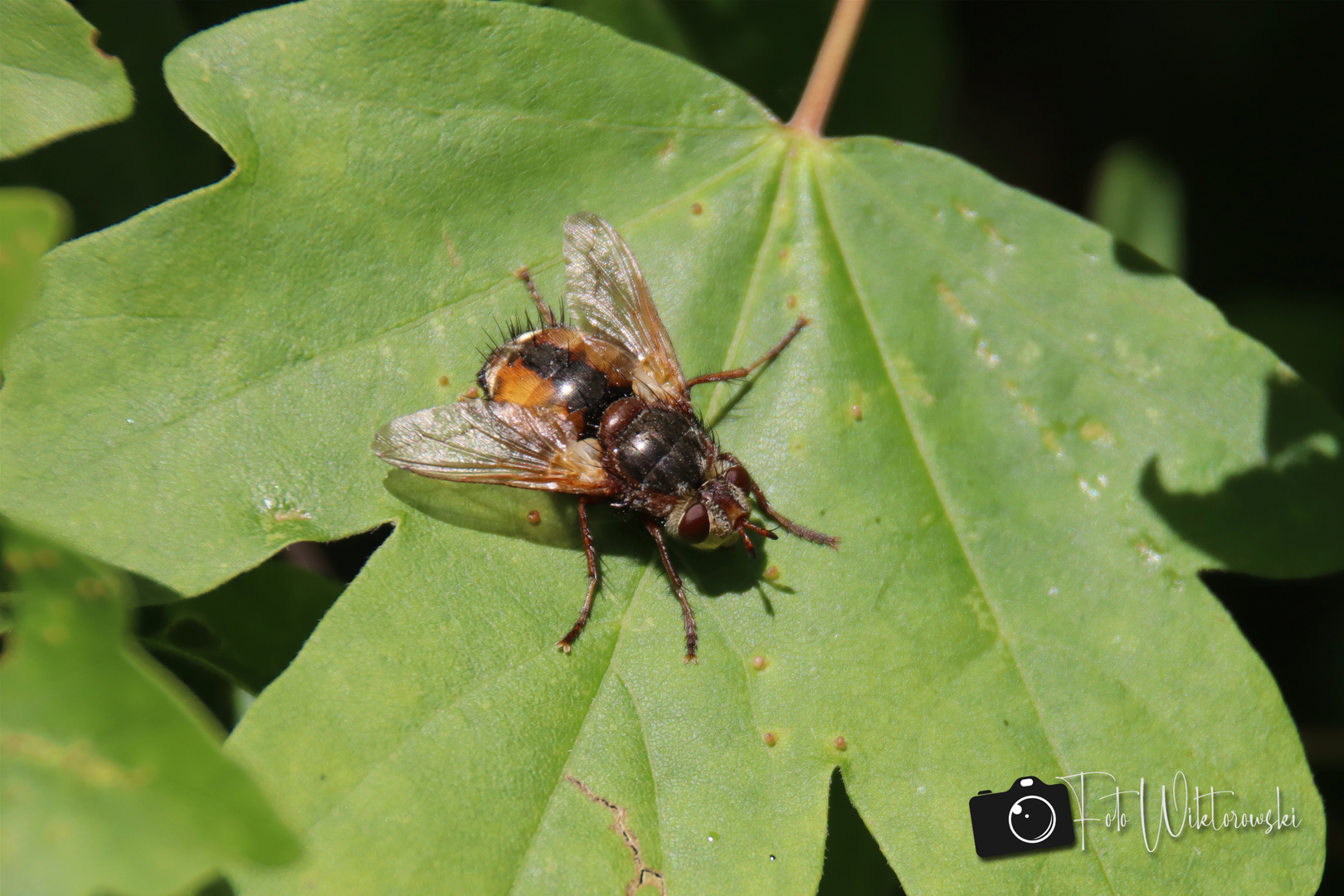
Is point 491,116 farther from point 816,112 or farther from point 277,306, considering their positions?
point 816,112

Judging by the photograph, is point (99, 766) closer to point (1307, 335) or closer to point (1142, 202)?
point (1142, 202)

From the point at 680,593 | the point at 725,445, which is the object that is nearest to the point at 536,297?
the point at 725,445

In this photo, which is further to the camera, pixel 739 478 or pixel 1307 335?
pixel 1307 335

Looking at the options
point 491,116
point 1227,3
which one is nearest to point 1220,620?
point 491,116

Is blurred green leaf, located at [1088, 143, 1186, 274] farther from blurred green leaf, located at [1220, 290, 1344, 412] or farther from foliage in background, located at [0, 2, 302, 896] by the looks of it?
foliage in background, located at [0, 2, 302, 896]

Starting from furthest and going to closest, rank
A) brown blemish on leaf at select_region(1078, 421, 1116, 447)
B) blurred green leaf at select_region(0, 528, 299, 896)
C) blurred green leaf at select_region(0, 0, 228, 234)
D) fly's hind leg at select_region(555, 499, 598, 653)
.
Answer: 1. blurred green leaf at select_region(0, 0, 228, 234)
2. brown blemish on leaf at select_region(1078, 421, 1116, 447)
3. fly's hind leg at select_region(555, 499, 598, 653)
4. blurred green leaf at select_region(0, 528, 299, 896)

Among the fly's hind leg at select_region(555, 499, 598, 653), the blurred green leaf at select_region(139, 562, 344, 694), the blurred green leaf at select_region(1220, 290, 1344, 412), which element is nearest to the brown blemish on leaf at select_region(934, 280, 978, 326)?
the fly's hind leg at select_region(555, 499, 598, 653)
